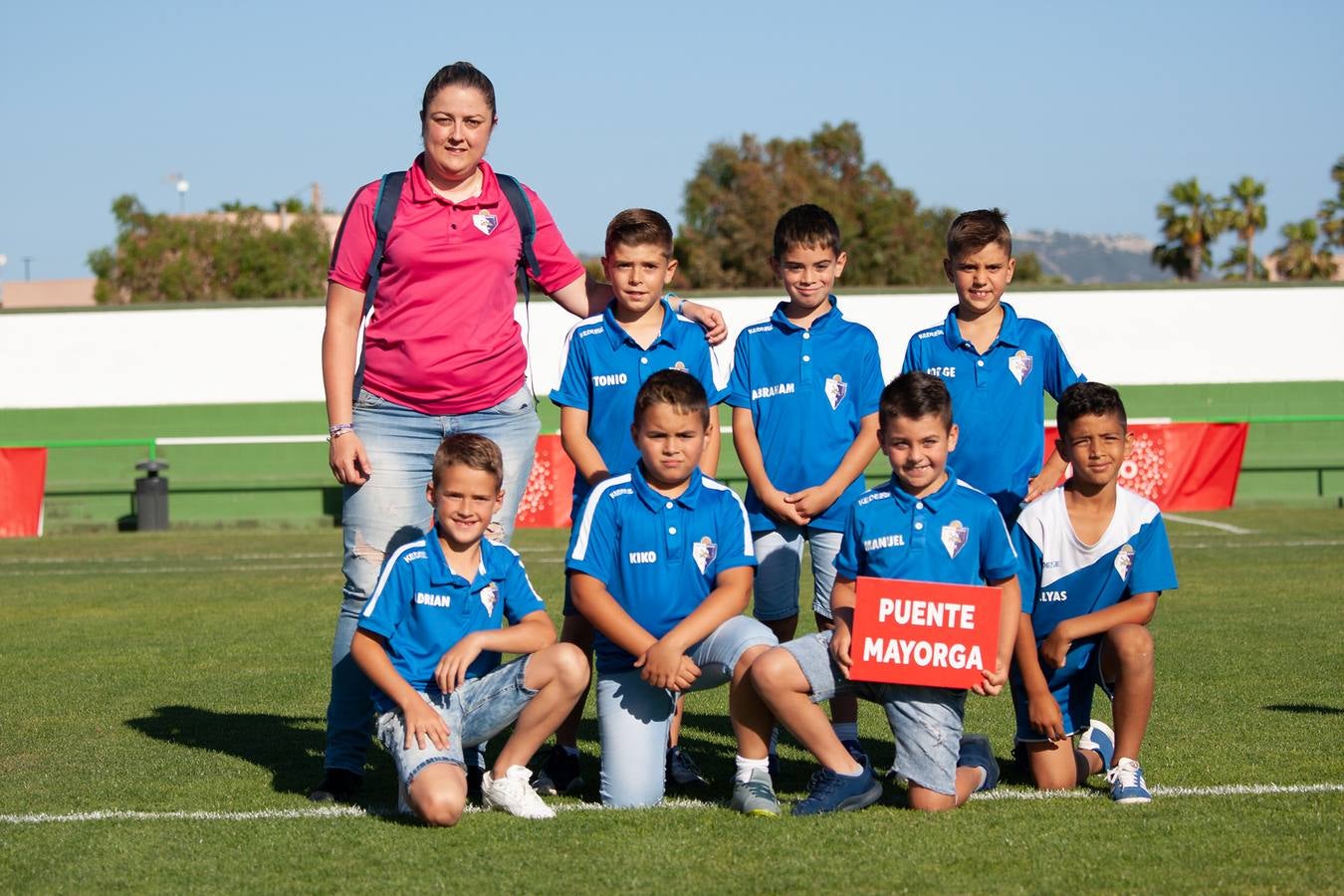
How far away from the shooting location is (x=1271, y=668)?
7.79m

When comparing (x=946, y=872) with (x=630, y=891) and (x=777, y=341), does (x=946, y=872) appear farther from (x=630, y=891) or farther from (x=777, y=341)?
(x=777, y=341)

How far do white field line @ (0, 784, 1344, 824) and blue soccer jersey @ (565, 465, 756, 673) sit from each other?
0.57m

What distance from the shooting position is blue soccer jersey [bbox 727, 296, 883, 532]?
584 cm

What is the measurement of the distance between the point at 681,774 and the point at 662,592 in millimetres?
773

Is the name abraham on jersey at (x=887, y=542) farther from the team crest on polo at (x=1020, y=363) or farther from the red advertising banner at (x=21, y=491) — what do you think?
the red advertising banner at (x=21, y=491)

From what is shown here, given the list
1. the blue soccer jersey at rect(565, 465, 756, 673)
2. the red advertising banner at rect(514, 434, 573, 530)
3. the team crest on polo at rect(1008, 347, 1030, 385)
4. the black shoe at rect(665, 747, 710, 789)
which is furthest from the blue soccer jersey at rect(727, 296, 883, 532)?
the red advertising banner at rect(514, 434, 573, 530)

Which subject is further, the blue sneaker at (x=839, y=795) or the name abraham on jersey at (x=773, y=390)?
the name abraham on jersey at (x=773, y=390)

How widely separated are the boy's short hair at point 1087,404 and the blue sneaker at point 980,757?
1.10m

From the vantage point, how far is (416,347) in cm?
533

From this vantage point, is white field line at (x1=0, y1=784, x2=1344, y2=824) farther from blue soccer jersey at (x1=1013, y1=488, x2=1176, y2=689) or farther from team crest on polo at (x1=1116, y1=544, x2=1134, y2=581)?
team crest on polo at (x1=1116, y1=544, x2=1134, y2=581)

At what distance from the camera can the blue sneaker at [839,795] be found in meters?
4.95

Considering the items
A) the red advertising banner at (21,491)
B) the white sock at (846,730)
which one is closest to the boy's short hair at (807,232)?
the white sock at (846,730)

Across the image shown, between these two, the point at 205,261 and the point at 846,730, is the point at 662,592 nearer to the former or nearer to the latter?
the point at 846,730


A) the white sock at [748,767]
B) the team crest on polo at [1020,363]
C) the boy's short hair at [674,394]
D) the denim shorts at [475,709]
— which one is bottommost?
the white sock at [748,767]
